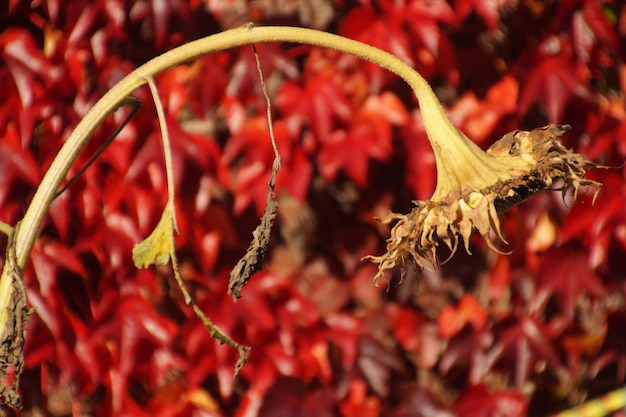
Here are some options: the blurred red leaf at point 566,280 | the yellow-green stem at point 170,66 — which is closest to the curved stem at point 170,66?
the yellow-green stem at point 170,66

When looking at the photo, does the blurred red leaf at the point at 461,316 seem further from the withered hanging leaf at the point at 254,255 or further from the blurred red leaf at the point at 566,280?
the withered hanging leaf at the point at 254,255

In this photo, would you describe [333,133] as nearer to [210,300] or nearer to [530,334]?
[210,300]

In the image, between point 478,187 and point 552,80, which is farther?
point 552,80

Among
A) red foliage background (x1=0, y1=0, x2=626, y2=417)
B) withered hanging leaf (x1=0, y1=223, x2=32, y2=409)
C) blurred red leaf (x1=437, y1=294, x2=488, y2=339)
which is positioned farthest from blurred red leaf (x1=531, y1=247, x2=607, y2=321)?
withered hanging leaf (x1=0, y1=223, x2=32, y2=409)

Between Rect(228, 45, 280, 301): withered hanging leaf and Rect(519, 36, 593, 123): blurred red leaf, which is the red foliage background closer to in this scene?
Rect(519, 36, 593, 123): blurred red leaf

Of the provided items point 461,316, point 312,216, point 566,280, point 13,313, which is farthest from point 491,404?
point 13,313

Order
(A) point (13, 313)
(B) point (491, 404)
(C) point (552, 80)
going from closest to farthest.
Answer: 1. (A) point (13, 313)
2. (C) point (552, 80)
3. (B) point (491, 404)

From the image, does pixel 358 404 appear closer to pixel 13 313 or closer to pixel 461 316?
pixel 461 316
